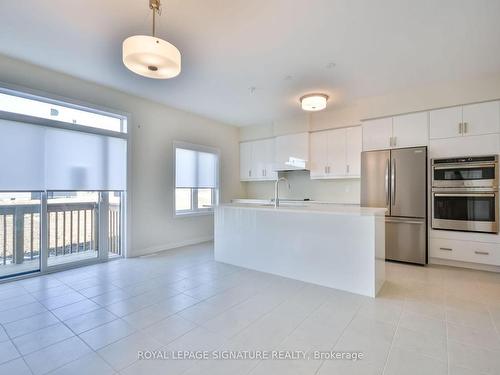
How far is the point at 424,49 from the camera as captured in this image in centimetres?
285

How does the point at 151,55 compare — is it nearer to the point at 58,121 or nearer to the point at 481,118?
the point at 58,121

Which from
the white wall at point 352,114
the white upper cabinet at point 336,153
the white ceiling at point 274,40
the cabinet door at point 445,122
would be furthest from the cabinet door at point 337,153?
the cabinet door at point 445,122

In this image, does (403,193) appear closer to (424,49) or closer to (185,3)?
(424,49)

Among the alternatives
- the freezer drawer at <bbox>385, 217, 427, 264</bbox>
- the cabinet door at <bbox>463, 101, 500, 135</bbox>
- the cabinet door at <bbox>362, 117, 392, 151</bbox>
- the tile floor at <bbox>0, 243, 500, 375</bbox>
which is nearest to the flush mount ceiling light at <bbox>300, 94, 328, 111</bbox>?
the cabinet door at <bbox>362, 117, 392, 151</bbox>

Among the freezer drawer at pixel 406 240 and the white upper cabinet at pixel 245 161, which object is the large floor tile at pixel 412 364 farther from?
the white upper cabinet at pixel 245 161

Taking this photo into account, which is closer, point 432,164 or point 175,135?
point 432,164

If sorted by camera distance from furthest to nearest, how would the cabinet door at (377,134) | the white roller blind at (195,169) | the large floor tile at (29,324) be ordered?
Answer: the white roller blind at (195,169)
the cabinet door at (377,134)
the large floor tile at (29,324)

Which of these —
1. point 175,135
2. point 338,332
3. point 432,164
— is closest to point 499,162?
point 432,164

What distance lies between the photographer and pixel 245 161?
6402mm

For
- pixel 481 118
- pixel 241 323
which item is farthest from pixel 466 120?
pixel 241 323

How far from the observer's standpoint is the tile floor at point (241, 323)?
1680mm

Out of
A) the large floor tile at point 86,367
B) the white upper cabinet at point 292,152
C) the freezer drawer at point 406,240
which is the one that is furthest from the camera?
the white upper cabinet at point 292,152

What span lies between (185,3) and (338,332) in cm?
297

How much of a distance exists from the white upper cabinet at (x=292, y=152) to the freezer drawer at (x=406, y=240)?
1.98 m
